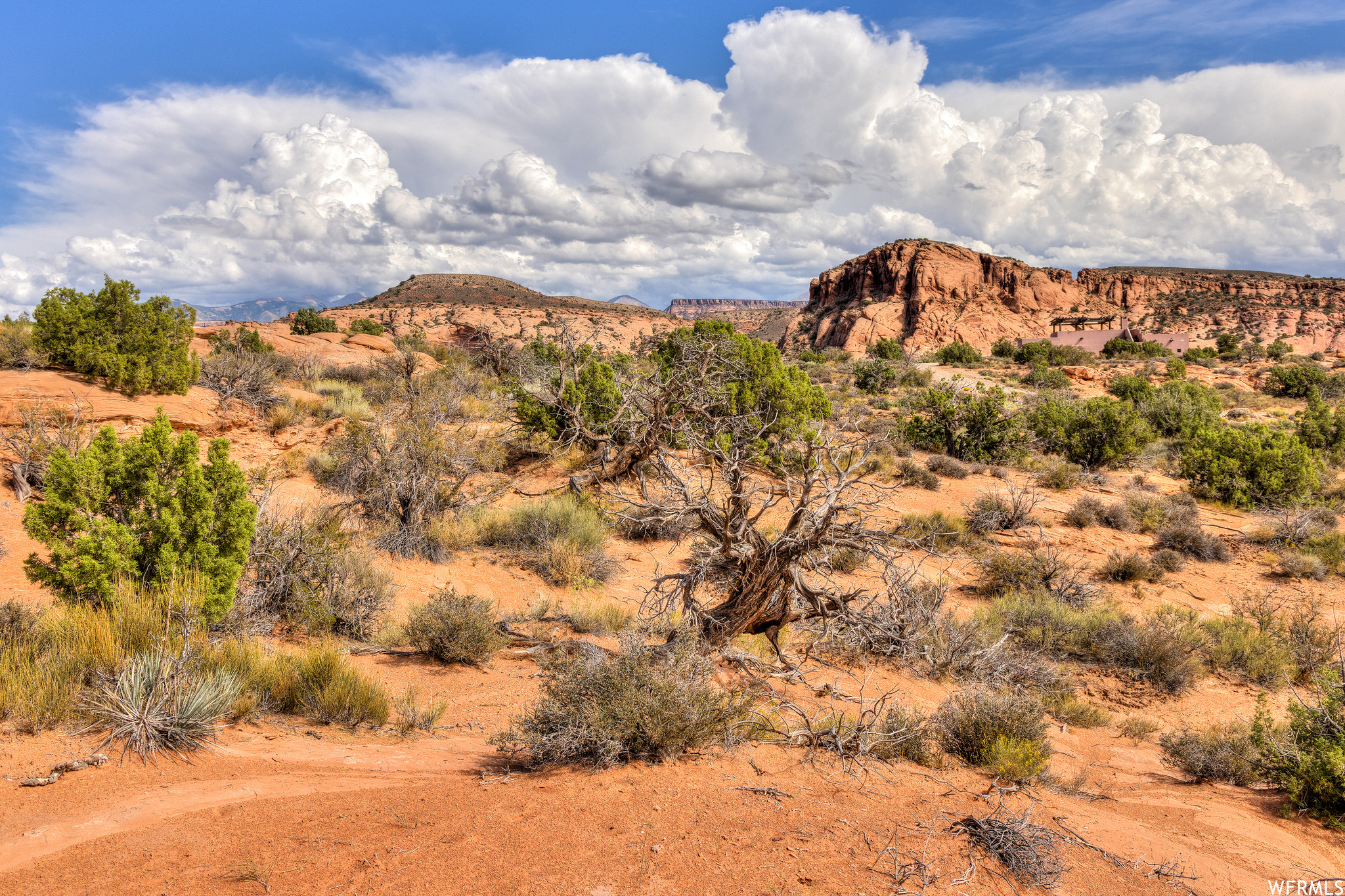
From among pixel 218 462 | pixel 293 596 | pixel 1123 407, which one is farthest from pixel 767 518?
pixel 1123 407

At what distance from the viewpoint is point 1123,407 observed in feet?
52.7

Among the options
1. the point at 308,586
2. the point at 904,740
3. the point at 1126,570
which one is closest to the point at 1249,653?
the point at 1126,570

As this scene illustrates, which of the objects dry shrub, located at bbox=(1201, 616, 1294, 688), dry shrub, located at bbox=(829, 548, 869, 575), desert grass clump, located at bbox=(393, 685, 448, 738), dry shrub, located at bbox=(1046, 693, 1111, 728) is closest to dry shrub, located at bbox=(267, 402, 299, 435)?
desert grass clump, located at bbox=(393, 685, 448, 738)

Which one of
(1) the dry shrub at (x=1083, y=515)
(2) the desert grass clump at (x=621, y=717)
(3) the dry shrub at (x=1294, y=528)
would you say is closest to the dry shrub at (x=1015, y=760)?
(2) the desert grass clump at (x=621, y=717)

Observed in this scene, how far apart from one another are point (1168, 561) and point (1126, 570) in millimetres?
908

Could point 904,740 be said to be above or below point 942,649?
above

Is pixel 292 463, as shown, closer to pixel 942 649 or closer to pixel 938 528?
pixel 942 649

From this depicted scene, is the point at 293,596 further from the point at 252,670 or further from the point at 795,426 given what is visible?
the point at 795,426

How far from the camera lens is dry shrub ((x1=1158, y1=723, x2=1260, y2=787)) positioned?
4.68m

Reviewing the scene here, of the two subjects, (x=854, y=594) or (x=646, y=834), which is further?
(x=854, y=594)

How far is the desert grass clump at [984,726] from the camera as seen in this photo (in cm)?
469

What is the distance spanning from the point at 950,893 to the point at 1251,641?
6.86 metres

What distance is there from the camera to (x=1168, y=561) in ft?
32.3

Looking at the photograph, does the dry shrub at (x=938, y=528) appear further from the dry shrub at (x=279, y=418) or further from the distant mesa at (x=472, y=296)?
the distant mesa at (x=472, y=296)
